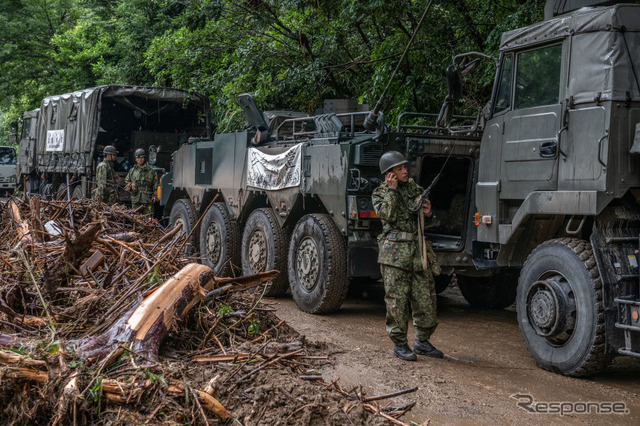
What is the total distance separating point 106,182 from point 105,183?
3 centimetres

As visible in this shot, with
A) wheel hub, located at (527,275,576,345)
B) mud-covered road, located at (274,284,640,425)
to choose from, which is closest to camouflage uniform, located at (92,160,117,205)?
mud-covered road, located at (274,284,640,425)

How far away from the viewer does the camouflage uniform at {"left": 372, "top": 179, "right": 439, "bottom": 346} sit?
7.06m

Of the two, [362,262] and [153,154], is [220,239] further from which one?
[153,154]

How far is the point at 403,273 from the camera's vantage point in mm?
7098

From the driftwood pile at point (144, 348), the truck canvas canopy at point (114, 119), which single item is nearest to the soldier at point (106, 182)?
the truck canvas canopy at point (114, 119)

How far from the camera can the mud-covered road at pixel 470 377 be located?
18.0 ft

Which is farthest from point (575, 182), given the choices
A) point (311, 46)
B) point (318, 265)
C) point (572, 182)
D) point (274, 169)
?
point (311, 46)

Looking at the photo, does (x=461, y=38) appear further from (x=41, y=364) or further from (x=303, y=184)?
(x=41, y=364)

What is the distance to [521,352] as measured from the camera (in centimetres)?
757

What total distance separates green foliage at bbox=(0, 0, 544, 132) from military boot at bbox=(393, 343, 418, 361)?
525cm

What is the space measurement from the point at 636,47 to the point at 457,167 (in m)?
3.52

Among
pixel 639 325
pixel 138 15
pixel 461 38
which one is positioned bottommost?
pixel 639 325

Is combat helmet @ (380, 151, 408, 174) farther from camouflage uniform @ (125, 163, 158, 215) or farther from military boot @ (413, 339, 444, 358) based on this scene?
camouflage uniform @ (125, 163, 158, 215)

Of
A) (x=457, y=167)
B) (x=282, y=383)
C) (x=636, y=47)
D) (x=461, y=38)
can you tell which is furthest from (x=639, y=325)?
(x=461, y=38)
